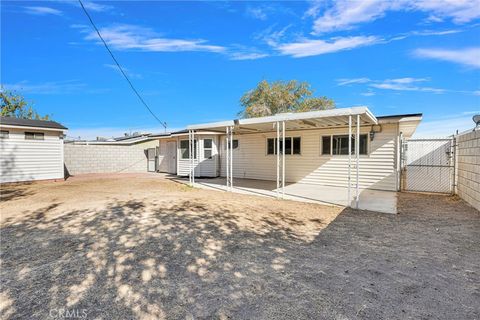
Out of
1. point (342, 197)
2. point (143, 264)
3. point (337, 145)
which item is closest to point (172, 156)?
point (337, 145)

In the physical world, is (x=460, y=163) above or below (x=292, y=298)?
above

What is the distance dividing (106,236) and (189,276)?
1.99 metres

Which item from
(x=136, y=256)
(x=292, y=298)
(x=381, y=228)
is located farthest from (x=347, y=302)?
(x=381, y=228)

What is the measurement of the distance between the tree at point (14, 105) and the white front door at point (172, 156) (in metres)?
19.7

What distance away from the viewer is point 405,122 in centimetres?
793

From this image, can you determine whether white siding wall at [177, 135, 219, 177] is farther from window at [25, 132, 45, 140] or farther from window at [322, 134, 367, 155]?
window at [25, 132, 45, 140]

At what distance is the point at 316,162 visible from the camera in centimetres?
1031

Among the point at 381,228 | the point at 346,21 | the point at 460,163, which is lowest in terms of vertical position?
the point at 381,228

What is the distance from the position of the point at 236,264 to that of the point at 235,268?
11cm

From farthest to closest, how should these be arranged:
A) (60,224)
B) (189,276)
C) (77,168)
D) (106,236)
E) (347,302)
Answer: (77,168) < (60,224) < (106,236) < (189,276) < (347,302)

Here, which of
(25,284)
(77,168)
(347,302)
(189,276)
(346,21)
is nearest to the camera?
(347,302)

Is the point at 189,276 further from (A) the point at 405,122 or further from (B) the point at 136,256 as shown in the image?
(A) the point at 405,122

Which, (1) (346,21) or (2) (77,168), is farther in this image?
(2) (77,168)

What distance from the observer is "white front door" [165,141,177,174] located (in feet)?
52.6
